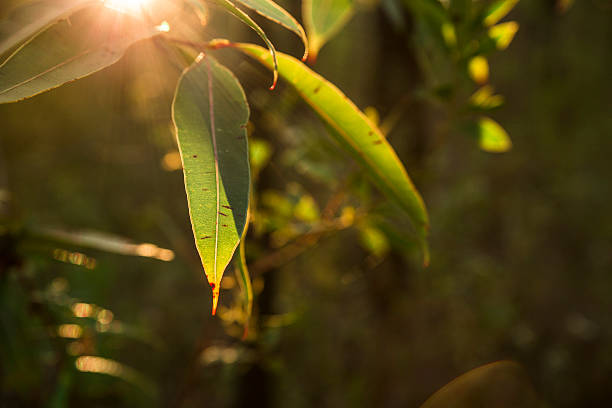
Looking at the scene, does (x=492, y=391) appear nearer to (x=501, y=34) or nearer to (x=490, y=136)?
(x=490, y=136)

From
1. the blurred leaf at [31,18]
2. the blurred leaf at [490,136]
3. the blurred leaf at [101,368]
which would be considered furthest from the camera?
the blurred leaf at [101,368]

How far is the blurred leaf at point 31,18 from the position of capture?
0.32 meters

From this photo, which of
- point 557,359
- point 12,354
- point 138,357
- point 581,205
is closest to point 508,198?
point 581,205

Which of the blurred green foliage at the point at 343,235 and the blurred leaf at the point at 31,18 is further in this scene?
the blurred green foliage at the point at 343,235

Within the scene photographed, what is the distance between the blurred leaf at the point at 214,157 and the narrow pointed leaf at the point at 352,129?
55 millimetres

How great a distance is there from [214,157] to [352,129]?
0.49 feet

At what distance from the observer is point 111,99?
12.6 feet

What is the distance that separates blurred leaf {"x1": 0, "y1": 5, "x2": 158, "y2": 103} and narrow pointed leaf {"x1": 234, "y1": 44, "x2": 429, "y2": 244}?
0.11 metres

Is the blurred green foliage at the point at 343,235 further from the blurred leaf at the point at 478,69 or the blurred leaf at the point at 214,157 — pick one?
the blurred leaf at the point at 214,157

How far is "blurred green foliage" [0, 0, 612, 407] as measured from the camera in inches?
30.7

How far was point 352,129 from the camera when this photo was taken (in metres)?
0.45

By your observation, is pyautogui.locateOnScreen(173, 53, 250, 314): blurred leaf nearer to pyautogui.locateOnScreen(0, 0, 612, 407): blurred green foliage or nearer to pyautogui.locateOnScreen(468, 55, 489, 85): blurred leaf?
pyautogui.locateOnScreen(0, 0, 612, 407): blurred green foliage

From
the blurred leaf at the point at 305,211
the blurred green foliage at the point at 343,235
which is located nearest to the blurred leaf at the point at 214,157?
the blurred green foliage at the point at 343,235

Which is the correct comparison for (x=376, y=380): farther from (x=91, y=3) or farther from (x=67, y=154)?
(x=67, y=154)
